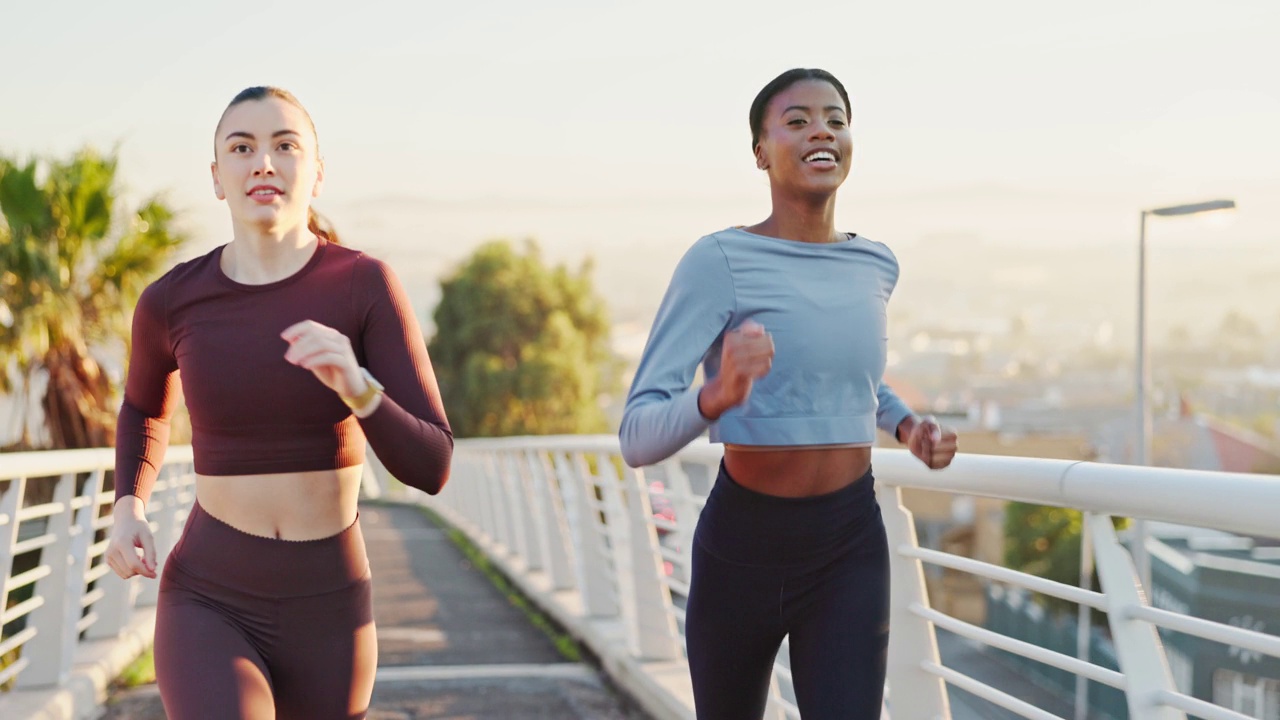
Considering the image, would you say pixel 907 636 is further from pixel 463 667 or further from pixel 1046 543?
pixel 1046 543

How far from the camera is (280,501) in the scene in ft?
9.43

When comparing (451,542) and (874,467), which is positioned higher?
(874,467)

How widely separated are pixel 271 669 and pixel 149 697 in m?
4.49

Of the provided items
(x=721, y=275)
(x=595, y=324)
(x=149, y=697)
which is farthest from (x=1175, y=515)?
(x=595, y=324)

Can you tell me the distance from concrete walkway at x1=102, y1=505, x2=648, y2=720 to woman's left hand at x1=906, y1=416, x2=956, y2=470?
3899 mm

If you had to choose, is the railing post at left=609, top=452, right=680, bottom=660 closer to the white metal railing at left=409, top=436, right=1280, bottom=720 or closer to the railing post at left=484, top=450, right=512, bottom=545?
the white metal railing at left=409, top=436, right=1280, bottom=720

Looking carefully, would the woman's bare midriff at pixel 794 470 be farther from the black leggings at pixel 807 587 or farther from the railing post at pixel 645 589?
the railing post at pixel 645 589

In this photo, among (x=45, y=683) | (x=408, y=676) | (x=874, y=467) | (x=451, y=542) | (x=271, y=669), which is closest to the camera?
(x=271, y=669)

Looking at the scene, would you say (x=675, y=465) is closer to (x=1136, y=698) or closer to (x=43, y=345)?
(x=1136, y=698)

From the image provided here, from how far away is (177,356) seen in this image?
2.95m

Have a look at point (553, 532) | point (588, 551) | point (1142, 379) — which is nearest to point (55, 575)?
point (588, 551)

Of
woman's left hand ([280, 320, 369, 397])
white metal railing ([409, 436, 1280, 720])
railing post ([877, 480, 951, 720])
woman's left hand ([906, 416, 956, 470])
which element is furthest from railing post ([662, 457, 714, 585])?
woman's left hand ([280, 320, 369, 397])

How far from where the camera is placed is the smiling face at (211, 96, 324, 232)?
9.48 feet

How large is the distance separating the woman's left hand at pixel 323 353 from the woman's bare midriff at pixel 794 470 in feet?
2.87
